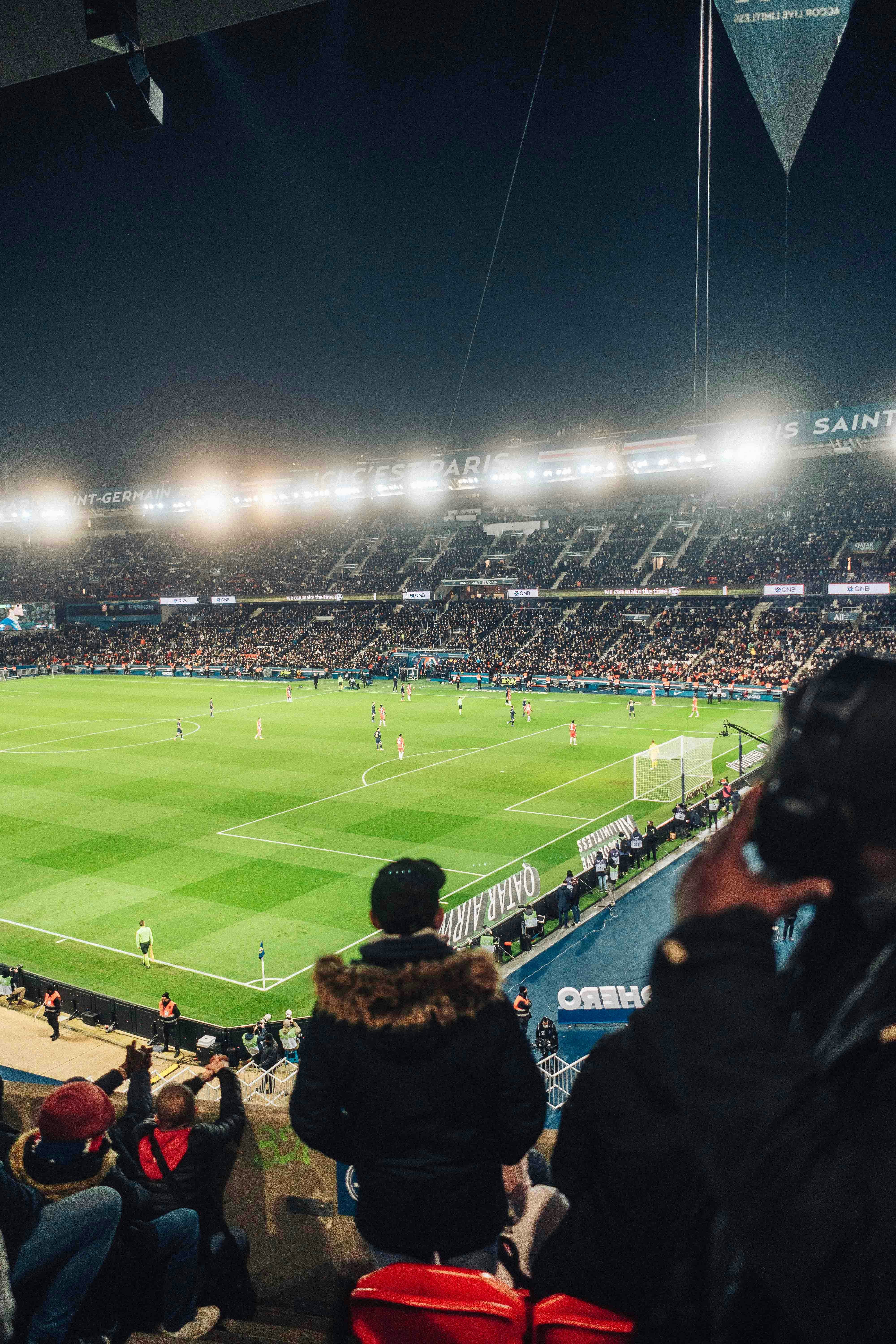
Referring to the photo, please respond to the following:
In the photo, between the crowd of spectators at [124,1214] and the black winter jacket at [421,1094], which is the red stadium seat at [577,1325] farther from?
the crowd of spectators at [124,1214]

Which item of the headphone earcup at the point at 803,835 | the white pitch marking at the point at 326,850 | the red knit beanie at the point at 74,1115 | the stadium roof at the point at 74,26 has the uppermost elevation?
the stadium roof at the point at 74,26

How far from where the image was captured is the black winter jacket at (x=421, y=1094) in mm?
2770

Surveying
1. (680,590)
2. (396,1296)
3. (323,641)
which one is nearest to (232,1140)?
(396,1296)

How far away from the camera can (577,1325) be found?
6.66 feet

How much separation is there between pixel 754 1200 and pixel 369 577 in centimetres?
8219

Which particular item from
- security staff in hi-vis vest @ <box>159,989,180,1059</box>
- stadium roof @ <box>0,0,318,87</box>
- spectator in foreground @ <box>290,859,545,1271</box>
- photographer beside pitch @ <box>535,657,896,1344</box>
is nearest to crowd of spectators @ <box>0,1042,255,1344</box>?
spectator in foreground @ <box>290,859,545,1271</box>

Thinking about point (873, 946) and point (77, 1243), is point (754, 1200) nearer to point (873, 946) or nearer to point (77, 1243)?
point (873, 946)

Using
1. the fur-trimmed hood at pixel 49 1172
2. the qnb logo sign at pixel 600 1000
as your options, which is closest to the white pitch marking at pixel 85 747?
the qnb logo sign at pixel 600 1000

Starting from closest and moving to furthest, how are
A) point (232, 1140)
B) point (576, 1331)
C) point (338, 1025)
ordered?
point (576, 1331) → point (338, 1025) → point (232, 1140)

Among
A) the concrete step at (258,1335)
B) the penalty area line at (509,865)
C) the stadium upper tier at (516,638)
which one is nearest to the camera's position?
the concrete step at (258,1335)

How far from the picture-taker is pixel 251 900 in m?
21.2

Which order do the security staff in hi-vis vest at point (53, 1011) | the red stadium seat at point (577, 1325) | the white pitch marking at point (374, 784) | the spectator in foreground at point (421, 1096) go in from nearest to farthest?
1. the red stadium seat at point (577, 1325)
2. the spectator in foreground at point (421, 1096)
3. the security staff in hi-vis vest at point (53, 1011)
4. the white pitch marking at point (374, 784)

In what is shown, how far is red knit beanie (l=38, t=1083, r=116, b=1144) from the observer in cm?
339

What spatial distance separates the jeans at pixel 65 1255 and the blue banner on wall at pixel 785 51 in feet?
41.5
